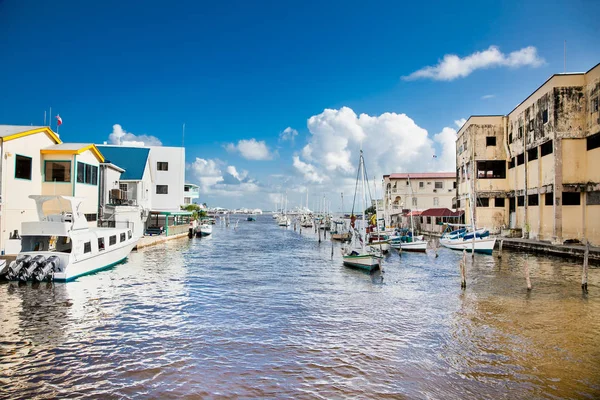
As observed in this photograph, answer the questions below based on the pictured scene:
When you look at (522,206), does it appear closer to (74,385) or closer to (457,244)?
(457,244)

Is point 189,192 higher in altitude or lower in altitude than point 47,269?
higher

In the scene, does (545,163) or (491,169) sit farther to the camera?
(491,169)

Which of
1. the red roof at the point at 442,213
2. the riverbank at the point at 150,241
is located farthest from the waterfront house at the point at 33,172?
the red roof at the point at 442,213

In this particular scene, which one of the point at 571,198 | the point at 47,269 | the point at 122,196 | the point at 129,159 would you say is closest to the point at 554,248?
the point at 571,198

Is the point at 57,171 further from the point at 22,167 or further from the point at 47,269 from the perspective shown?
the point at 47,269

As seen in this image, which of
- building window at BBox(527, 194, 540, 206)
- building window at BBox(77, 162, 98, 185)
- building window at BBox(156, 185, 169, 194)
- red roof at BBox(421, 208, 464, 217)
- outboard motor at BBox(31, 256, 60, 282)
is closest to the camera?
outboard motor at BBox(31, 256, 60, 282)

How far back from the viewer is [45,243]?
893 inches

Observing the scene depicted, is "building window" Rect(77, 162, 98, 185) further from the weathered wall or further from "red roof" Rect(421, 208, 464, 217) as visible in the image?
"red roof" Rect(421, 208, 464, 217)

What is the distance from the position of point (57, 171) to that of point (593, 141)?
146ft

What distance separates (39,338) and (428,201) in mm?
75407

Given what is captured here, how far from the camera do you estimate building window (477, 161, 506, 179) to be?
173 ft

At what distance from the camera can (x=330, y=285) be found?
77.0 ft

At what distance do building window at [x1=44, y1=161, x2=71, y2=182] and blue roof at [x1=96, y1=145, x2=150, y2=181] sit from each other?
1769cm

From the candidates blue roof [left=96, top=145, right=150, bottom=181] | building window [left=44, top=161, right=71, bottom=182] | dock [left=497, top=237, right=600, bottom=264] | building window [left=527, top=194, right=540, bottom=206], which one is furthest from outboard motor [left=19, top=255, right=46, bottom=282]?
building window [left=527, top=194, right=540, bottom=206]
